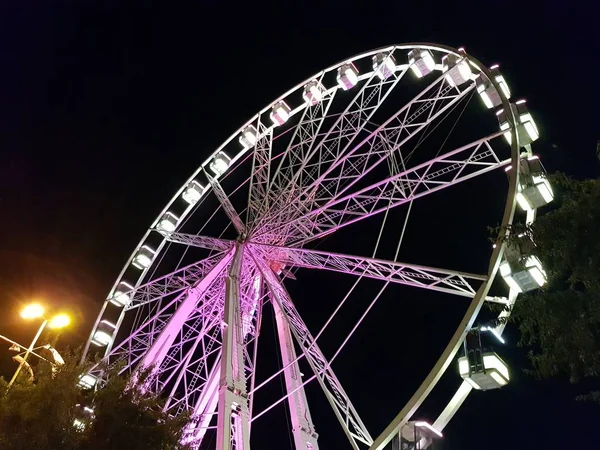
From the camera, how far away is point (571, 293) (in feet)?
21.6

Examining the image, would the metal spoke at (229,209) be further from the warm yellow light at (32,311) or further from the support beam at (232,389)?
the warm yellow light at (32,311)

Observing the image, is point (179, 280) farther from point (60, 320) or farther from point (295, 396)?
point (295, 396)

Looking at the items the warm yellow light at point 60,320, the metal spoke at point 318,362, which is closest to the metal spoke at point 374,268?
the metal spoke at point 318,362

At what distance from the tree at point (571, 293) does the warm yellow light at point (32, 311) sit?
33.9 feet

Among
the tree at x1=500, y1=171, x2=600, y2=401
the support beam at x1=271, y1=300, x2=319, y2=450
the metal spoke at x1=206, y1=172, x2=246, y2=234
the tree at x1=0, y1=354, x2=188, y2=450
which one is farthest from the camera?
the metal spoke at x1=206, y1=172, x2=246, y2=234

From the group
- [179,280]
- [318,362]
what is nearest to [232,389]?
[318,362]

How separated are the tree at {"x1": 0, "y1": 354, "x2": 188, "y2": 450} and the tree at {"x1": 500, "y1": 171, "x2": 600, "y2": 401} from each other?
617cm

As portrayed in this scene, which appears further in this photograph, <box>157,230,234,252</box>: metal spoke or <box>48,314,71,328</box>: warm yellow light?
<box>157,230,234,252</box>: metal spoke

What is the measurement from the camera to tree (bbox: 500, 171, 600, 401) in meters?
6.36

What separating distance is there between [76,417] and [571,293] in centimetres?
762

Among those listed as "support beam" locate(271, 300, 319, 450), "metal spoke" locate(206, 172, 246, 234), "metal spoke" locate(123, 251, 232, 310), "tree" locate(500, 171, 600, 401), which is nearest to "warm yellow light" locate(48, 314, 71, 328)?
"metal spoke" locate(123, 251, 232, 310)

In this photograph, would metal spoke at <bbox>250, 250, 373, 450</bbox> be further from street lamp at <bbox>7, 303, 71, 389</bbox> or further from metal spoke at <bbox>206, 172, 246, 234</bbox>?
street lamp at <bbox>7, 303, 71, 389</bbox>

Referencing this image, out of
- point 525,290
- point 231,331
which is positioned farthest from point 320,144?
point 525,290

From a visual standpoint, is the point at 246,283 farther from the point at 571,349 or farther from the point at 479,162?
the point at 571,349
